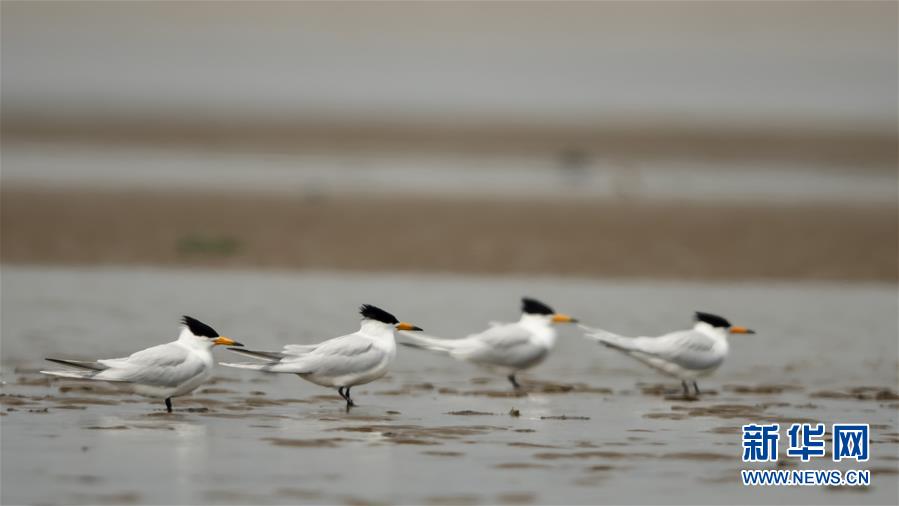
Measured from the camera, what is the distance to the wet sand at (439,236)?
2405 centimetres

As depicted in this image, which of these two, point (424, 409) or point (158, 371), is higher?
point (158, 371)

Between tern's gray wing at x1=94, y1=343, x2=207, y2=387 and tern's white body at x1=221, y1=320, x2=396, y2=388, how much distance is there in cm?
59

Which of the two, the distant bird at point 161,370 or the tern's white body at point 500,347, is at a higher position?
the tern's white body at point 500,347

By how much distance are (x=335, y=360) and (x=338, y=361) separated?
0.08ft

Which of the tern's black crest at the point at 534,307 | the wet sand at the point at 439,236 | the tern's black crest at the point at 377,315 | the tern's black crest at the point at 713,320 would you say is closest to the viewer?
the tern's black crest at the point at 377,315

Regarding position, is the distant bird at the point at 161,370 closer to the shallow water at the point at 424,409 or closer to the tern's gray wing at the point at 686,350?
the shallow water at the point at 424,409

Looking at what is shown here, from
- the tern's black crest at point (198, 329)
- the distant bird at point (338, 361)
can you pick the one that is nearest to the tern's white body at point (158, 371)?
the tern's black crest at point (198, 329)

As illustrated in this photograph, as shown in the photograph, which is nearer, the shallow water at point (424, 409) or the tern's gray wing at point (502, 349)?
the shallow water at point (424, 409)

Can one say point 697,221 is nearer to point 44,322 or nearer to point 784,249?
point 784,249

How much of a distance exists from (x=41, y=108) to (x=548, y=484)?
5092cm

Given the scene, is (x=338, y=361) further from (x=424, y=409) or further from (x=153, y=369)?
(x=153, y=369)

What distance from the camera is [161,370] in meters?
11.3

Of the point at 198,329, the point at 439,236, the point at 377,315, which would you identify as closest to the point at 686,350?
the point at 377,315

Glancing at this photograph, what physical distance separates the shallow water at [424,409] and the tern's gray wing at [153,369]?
0.27 metres
